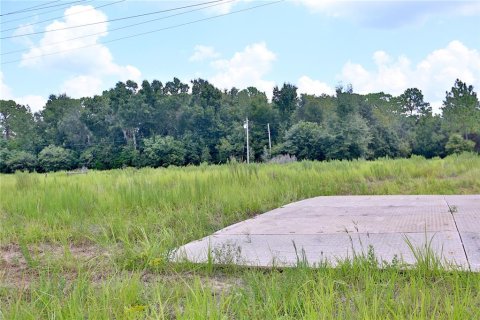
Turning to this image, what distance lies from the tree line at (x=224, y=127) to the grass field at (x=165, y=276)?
2372 cm

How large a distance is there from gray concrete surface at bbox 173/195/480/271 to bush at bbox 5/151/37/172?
20.9 meters

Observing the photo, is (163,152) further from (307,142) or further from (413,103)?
(413,103)

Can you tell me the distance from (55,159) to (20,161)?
3.97 meters

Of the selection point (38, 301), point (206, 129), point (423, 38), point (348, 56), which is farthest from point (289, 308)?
point (206, 129)

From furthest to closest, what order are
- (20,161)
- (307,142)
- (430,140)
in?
(430,140)
(307,142)
(20,161)

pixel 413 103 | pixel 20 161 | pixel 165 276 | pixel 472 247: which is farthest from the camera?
pixel 413 103

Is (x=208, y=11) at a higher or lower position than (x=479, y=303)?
higher

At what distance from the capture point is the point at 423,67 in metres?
13.7

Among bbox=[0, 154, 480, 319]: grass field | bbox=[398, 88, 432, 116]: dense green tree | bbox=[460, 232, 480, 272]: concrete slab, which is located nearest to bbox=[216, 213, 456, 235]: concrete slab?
bbox=[460, 232, 480, 272]: concrete slab

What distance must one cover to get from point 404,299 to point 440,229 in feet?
5.31

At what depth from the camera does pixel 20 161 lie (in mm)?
22547

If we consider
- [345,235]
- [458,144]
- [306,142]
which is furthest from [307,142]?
[345,235]

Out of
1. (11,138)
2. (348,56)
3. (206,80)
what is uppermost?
(206,80)

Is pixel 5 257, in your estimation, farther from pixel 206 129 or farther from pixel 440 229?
pixel 206 129
